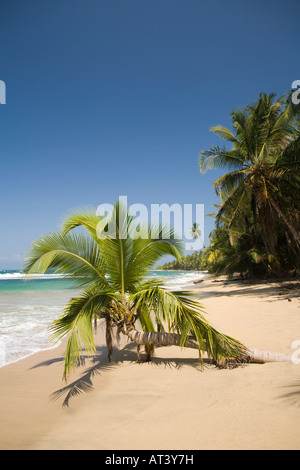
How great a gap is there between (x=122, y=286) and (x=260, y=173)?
12064mm

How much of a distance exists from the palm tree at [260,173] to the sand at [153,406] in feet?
34.8

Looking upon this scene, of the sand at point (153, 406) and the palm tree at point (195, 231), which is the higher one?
the palm tree at point (195, 231)

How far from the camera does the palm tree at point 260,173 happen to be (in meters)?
12.9

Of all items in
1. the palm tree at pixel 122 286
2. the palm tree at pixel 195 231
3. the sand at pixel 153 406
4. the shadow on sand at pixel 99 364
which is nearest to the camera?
the sand at pixel 153 406

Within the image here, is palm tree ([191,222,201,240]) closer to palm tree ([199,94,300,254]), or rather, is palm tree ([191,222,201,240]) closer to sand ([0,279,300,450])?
palm tree ([199,94,300,254])

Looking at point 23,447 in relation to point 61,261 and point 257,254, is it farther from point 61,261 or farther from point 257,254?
point 257,254

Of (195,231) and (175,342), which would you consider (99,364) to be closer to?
(175,342)

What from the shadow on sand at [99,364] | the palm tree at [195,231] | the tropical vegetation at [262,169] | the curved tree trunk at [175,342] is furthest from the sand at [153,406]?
the palm tree at [195,231]

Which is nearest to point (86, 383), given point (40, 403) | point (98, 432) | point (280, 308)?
point (40, 403)

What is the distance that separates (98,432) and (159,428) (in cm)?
57

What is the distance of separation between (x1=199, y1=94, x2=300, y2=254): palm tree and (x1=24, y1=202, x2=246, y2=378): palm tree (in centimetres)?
1041

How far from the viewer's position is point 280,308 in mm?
8328

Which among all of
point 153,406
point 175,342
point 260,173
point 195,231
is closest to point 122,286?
point 175,342

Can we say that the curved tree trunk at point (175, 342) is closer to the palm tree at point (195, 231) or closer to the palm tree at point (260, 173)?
the palm tree at point (260, 173)
